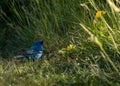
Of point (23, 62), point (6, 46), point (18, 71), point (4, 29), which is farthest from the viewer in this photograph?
point (4, 29)

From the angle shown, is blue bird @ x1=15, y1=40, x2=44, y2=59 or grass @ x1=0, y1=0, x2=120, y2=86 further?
blue bird @ x1=15, y1=40, x2=44, y2=59

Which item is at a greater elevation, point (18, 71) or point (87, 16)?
point (87, 16)

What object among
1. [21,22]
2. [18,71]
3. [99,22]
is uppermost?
[21,22]

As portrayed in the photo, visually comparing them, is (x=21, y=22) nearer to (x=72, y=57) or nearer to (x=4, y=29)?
(x=4, y=29)

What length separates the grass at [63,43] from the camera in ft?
16.5

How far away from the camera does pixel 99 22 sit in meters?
6.07

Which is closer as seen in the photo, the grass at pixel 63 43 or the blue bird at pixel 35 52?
the grass at pixel 63 43

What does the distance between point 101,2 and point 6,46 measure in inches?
77.7

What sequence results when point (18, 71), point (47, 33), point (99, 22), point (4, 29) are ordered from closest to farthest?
point (18, 71)
point (99, 22)
point (47, 33)
point (4, 29)

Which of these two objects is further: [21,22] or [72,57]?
[21,22]

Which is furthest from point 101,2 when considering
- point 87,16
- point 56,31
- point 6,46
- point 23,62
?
point 6,46

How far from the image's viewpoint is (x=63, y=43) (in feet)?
22.2

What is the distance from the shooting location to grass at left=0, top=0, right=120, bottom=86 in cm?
502

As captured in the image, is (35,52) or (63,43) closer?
(35,52)
